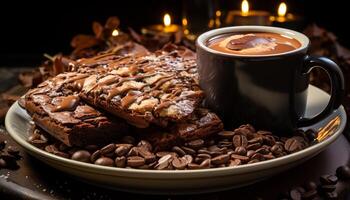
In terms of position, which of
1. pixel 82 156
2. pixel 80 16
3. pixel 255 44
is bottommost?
pixel 80 16

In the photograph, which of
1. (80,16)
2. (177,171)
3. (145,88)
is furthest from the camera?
(80,16)

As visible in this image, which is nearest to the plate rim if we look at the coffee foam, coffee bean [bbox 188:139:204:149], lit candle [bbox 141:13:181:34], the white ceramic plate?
the white ceramic plate

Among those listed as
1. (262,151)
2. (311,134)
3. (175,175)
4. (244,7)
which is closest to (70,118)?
(175,175)

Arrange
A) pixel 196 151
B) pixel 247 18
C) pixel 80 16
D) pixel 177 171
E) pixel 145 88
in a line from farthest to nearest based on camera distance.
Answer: pixel 80 16, pixel 247 18, pixel 145 88, pixel 196 151, pixel 177 171

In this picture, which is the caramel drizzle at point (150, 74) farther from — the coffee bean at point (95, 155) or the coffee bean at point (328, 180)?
the coffee bean at point (328, 180)

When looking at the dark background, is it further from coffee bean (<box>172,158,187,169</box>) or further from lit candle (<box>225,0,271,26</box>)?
coffee bean (<box>172,158,187,169</box>)

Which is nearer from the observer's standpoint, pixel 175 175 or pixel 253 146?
pixel 175 175

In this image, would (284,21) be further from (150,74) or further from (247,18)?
(150,74)

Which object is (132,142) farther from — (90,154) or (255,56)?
(255,56)

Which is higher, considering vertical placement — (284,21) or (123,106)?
(123,106)
